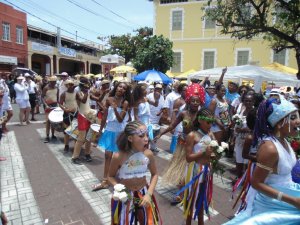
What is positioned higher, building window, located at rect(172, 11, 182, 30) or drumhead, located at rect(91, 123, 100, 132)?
building window, located at rect(172, 11, 182, 30)

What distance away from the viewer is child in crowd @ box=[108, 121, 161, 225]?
8.96ft

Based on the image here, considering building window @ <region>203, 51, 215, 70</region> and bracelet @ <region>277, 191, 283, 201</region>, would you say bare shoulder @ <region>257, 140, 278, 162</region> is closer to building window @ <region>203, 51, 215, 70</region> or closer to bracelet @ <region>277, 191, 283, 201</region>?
bracelet @ <region>277, 191, 283, 201</region>

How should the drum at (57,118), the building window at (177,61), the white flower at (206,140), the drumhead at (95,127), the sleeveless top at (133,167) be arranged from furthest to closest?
1. the building window at (177,61)
2. the drum at (57,118)
3. the drumhead at (95,127)
4. the white flower at (206,140)
5. the sleeveless top at (133,167)

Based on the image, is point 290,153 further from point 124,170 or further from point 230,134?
point 230,134

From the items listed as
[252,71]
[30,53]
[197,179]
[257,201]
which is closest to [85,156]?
[197,179]

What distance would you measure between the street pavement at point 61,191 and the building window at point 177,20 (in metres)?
21.0

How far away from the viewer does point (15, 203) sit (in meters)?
4.24

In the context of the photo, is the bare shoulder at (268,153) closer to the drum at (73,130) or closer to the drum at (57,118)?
the drum at (73,130)

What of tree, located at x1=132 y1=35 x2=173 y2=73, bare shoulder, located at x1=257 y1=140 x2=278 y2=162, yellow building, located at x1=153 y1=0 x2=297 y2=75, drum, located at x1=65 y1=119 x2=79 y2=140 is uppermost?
yellow building, located at x1=153 y1=0 x2=297 y2=75

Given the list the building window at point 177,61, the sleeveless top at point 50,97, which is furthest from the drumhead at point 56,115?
the building window at point 177,61

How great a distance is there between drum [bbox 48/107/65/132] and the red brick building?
2265 cm

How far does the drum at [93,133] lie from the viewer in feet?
20.0

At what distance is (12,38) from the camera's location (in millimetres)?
28531

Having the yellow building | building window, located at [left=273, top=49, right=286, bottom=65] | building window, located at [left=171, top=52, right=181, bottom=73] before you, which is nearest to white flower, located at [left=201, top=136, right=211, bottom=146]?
the yellow building
